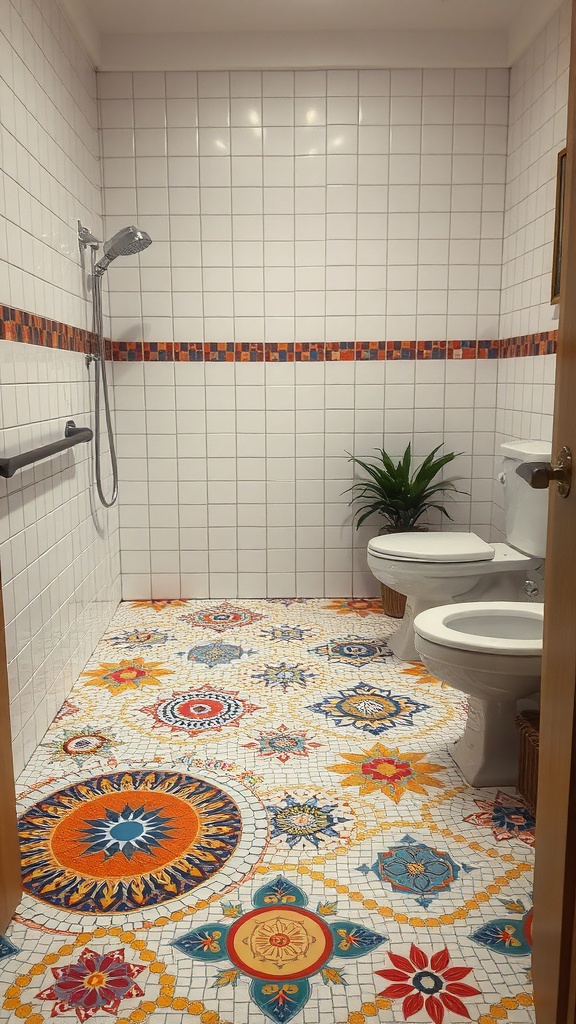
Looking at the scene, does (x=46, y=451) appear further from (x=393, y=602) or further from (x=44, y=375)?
(x=393, y=602)

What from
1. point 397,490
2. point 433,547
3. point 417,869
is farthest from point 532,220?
point 417,869

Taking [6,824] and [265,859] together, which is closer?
[6,824]

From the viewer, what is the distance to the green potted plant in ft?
11.5

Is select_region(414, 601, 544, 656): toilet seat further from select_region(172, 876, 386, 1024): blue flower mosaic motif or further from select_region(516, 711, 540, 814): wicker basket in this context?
select_region(172, 876, 386, 1024): blue flower mosaic motif

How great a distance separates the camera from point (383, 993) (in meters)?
1.40

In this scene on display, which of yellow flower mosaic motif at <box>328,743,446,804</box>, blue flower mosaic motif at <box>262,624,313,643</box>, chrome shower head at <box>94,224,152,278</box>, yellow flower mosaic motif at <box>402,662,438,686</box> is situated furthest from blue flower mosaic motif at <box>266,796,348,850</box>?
chrome shower head at <box>94,224,152,278</box>

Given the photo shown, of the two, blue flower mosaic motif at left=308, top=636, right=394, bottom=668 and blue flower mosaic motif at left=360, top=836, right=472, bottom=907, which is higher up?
blue flower mosaic motif at left=308, top=636, right=394, bottom=668

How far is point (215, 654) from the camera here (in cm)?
308

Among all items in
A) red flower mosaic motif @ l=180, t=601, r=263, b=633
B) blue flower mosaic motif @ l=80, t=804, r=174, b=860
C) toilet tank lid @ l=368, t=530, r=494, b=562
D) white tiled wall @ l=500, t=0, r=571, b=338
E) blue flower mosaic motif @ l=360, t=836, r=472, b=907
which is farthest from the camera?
red flower mosaic motif @ l=180, t=601, r=263, b=633

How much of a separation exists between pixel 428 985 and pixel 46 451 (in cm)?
161

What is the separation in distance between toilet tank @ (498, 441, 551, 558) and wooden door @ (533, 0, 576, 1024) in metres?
1.45

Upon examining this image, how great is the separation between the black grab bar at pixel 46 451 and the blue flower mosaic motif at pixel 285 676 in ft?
3.46

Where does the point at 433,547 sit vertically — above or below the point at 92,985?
above

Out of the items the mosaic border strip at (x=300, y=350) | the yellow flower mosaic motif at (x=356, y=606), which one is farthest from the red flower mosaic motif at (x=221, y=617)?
the mosaic border strip at (x=300, y=350)
